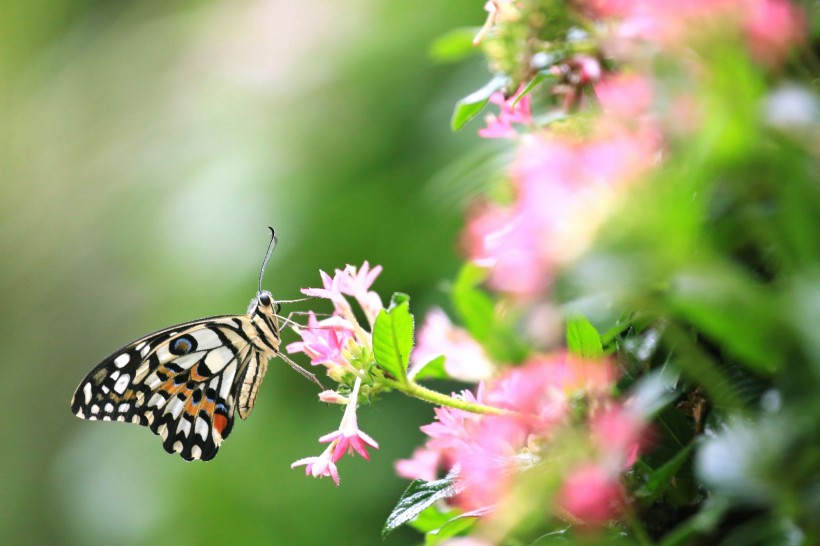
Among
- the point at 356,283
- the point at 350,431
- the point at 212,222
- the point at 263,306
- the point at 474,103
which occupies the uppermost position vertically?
the point at 212,222

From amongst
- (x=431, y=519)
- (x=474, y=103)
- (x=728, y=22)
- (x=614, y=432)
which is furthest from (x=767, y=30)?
(x=431, y=519)

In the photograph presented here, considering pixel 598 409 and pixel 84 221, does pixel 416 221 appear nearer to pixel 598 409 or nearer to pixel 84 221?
pixel 598 409

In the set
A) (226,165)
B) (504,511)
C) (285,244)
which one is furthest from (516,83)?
(226,165)

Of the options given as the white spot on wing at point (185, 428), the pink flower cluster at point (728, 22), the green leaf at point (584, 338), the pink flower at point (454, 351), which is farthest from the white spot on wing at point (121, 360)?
the pink flower cluster at point (728, 22)

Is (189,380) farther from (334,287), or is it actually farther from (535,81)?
(535,81)

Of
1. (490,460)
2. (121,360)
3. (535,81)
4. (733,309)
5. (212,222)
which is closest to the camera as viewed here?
(733,309)

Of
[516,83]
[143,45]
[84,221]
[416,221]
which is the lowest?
[516,83]

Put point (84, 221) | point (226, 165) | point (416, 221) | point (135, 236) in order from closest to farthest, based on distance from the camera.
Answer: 1. point (416, 221)
2. point (226, 165)
3. point (135, 236)
4. point (84, 221)
